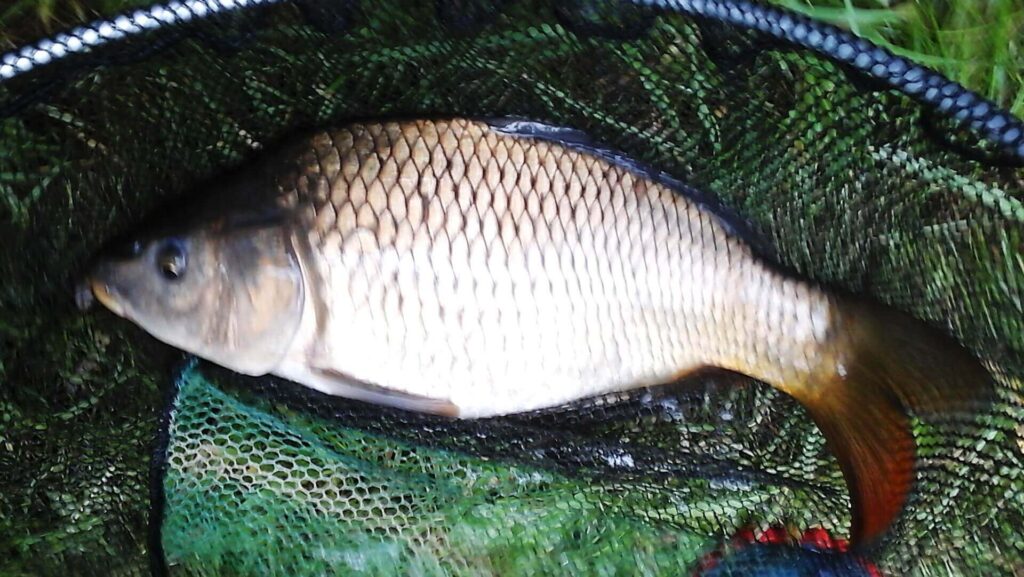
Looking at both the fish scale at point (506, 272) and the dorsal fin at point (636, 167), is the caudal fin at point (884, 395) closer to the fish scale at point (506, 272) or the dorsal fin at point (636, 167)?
the fish scale at point (506, 272)

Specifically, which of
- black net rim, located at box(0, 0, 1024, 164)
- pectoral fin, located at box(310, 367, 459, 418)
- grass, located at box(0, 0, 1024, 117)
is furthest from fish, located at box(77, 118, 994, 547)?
grass, located at box(0, 0, 1024, 117)

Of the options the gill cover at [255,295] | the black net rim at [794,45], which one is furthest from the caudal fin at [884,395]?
the gill cover at [255,295]

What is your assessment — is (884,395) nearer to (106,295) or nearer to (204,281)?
(204,281)

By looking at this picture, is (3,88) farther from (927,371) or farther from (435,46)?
(927,371)

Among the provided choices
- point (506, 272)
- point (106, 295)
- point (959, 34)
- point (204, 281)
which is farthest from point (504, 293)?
point (959, 34)

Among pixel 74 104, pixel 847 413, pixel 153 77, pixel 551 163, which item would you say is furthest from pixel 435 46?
pixel 847 413

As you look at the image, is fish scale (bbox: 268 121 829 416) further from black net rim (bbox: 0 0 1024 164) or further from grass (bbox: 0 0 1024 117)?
grass (bbox: 0 0 1024 117)
